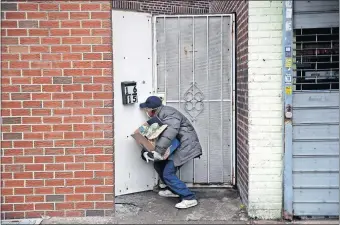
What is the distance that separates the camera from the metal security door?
6086 mm

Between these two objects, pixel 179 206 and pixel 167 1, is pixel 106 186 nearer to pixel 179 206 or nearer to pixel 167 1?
pixel 179 206

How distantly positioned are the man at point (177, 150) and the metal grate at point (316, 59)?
151 cm

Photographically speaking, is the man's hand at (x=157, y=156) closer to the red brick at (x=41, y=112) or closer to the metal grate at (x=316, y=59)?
the red brick at (x=41, y=112)

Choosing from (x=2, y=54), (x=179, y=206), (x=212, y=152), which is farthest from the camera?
(x=212, y=152)

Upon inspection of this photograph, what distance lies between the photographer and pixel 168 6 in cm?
1130

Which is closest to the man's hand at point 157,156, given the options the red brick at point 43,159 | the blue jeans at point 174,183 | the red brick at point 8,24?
the blue jeans at point 174,183

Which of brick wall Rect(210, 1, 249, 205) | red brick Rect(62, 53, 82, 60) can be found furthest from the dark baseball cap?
red brick Rect(62, 53, 82, 60)

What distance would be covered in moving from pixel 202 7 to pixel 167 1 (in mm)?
1000

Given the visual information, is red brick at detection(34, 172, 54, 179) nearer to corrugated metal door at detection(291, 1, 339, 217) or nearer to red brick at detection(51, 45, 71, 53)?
red brick at detection(51, 45, 71, 53)

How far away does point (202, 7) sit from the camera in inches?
457

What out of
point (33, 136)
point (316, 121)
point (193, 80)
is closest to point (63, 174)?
point (33, 136)

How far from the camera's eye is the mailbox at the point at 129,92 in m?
5.79

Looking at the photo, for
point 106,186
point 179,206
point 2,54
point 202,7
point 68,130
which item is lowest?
point 179,206

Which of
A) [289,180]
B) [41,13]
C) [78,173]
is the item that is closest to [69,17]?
[41,13]
